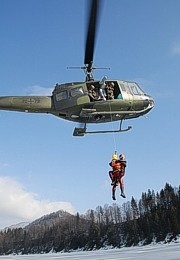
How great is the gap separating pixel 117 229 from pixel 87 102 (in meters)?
101

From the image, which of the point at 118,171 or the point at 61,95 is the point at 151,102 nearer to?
the point at 61,95

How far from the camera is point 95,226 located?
115000 millimetres

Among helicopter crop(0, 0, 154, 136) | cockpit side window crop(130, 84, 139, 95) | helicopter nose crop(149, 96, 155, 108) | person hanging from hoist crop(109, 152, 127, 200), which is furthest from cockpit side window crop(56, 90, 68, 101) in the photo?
person hanging from hoist crop(109, 152, 127, 200)

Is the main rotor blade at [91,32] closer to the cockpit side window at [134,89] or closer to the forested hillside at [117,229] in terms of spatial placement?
the cockpit side window at [134,89]

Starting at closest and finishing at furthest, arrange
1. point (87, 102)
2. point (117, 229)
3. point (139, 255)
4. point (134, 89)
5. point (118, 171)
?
point (118, 171) → point (87, 102) → point (134, 89) → point (139, 255) → point (117, 229)

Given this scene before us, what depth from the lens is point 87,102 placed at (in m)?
16.3

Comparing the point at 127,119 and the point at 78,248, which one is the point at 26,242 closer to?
the point at 78,248

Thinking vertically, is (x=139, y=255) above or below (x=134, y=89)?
below

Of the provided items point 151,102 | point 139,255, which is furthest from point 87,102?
point 139,255

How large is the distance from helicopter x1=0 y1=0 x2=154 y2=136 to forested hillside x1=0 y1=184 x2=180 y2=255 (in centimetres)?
7295

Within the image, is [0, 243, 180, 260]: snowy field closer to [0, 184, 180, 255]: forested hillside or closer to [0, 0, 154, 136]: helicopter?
[0, 0, 154, 136]: helicopter

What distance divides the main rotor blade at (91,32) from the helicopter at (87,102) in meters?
0.10

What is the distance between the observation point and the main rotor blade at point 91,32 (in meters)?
12.2

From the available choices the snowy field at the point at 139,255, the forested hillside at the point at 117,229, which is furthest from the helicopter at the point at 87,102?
the forested hillside at the point at 117,229
